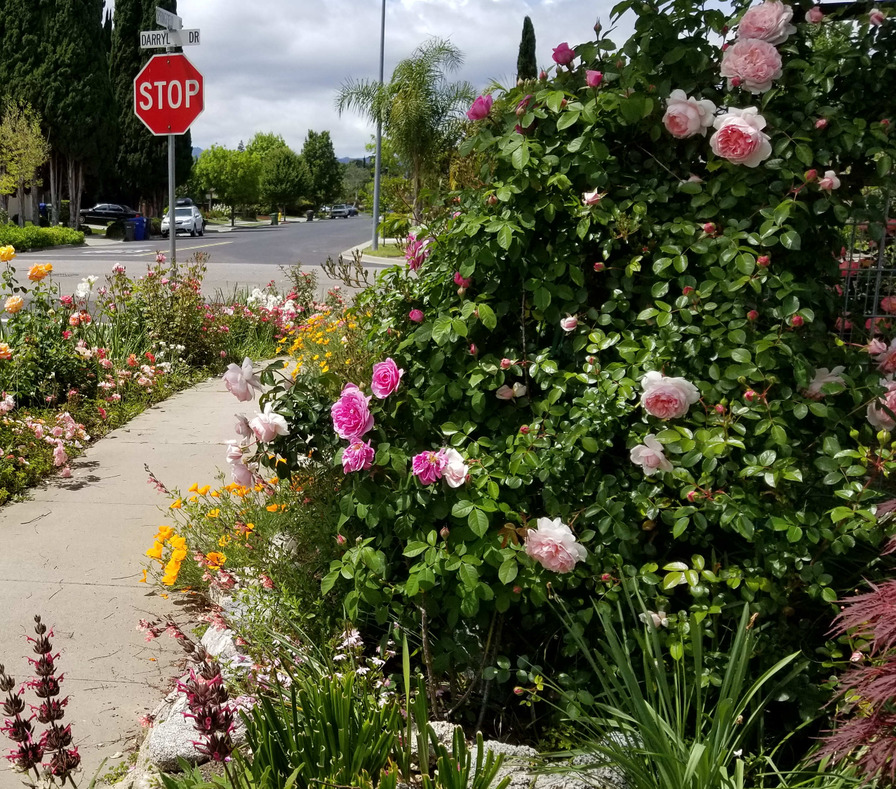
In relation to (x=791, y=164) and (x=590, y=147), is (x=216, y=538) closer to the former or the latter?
(x=590, y=147)

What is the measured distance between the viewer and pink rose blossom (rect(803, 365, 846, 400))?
7.87ft

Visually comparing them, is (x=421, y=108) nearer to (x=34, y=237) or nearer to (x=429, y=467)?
(x=34, y=237)

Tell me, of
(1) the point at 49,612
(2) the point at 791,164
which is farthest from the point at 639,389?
(1) the point at 49,612

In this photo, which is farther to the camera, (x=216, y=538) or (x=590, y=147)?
(x=216, y=538)

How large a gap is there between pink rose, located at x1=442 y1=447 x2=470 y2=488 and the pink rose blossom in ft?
3.36

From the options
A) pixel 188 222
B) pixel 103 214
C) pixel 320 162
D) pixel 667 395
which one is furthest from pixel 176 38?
pixel 320 162

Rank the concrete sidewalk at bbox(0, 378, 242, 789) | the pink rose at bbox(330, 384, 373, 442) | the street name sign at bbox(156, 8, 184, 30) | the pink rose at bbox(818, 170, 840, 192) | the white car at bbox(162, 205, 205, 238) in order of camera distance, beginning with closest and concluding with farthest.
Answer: the pink rose at bbox(818, 170, 840, 192), the pink rose at bbox(330, 384, 373, 442), the concrete sidewalk at bbox(0, 378, 242, 789), the street name sign at bbox(156, 8, 184, 30), the white car at bbox(162, 205, 205, 238)

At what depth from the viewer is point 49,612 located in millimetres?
3404

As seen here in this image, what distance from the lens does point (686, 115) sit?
248 centimetres

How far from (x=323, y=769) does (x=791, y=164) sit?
2103 millimetres

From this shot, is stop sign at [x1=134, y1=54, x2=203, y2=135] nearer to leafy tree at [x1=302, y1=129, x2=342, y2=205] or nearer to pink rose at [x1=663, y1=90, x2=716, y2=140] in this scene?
pink rose at [x1=663, y1=90, x2=716, y2=140]

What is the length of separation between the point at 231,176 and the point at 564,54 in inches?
2696

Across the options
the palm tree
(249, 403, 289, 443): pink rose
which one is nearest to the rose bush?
(249, 403, 289, 443): pink rose

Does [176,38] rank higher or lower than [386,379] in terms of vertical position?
higher
